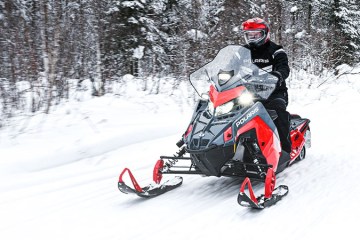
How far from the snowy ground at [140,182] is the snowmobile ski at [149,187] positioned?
0.31 feet

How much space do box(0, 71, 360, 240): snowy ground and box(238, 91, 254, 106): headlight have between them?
41.6 inches

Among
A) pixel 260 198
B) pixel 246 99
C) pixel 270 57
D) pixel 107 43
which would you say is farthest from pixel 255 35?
pixel 107 43

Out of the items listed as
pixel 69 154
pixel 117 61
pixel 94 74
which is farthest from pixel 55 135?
pixel 117 61

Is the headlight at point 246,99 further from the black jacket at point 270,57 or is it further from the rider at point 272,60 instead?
the black jacket at point 270,57

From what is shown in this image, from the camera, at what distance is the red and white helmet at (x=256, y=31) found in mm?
4867

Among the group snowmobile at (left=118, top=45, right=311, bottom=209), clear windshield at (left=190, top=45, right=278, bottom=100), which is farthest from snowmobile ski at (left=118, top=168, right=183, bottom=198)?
clear windshield at (left=190, top=45, right=278, bottom=100)

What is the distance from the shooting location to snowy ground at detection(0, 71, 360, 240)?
352cm

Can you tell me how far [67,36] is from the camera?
9.62m

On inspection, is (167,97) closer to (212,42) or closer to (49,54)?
(49,54)

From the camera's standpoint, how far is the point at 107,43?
14.0 meters

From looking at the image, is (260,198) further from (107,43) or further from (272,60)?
(107,43)

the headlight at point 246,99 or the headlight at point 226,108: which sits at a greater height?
the headlight at point 246,99

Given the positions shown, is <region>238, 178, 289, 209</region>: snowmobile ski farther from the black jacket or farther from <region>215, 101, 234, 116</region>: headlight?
the black jacket

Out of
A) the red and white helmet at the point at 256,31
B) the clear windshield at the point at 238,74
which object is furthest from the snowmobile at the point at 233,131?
the red and white helmet at the point at 256,31
